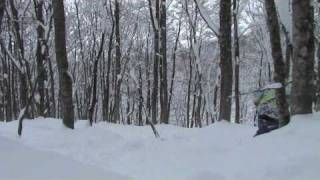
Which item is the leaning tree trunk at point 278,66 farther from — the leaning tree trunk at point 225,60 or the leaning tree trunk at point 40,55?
the leaning tree trunk at point 40,55

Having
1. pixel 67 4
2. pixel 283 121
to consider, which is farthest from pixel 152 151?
pixel 67 4

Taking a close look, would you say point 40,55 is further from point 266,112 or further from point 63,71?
point 266,112

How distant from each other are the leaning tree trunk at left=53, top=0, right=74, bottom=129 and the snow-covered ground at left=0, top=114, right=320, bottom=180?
25.6 inches

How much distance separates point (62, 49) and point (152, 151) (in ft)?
14.4

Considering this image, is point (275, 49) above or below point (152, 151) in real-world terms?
above

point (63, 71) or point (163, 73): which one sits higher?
point (63, 71)

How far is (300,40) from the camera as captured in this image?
7484 mm

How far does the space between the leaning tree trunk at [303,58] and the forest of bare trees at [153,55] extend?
0.05 ft

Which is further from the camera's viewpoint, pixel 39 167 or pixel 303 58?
pixel 39 167

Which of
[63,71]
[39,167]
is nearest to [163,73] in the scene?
[63,71]

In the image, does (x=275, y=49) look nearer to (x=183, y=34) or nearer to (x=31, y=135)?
(x=31, y=135)

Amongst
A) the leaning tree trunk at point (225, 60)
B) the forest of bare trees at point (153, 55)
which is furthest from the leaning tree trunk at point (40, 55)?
the leaning tree trunk at point (225, 60)

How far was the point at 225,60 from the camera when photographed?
1293 cm

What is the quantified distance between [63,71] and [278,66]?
18.3 feet
